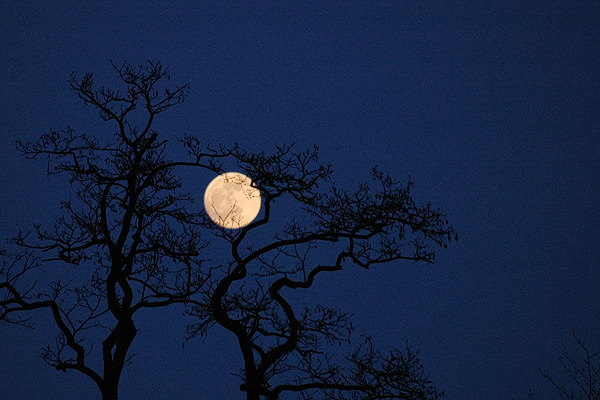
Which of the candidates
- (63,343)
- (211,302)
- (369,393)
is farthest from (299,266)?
(63,343)

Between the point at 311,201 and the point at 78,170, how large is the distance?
5.63 m

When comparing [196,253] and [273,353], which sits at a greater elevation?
[196,253]

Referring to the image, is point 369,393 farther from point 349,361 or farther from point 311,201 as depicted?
point 311,201

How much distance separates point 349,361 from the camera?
10875mm

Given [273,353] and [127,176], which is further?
[127,176]

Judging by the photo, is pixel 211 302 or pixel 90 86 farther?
pixel 90 86

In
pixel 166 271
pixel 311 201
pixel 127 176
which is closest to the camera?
pixel 311 201

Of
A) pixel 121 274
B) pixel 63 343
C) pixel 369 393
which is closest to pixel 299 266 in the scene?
pixel 369 393

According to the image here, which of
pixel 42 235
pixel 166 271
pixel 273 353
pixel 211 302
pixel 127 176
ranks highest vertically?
pixel 127 176

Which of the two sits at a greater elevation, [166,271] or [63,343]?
[166,271]

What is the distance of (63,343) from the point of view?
40.8ft

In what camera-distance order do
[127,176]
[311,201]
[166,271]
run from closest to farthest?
[311,201] → [166,271] → [127,176]

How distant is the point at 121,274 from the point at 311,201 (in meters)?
4.56

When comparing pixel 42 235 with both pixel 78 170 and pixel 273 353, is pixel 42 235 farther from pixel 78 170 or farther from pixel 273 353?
pixel 273 353
